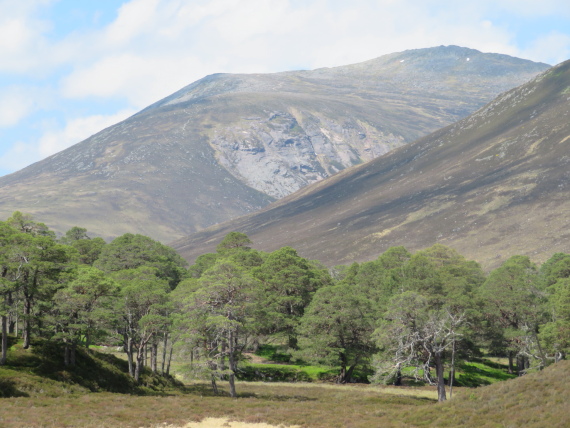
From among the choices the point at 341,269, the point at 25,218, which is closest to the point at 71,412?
the point at 25,218

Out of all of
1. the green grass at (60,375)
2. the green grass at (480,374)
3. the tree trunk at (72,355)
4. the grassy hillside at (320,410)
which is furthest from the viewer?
the green grass at (480,374)

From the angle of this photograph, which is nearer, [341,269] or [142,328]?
[142,328]

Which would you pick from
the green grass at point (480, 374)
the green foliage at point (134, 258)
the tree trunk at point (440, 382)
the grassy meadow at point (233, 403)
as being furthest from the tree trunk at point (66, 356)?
the green grass at point (480, 374)

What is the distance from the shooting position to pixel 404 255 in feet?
353

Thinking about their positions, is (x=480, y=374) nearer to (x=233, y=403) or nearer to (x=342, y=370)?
(x=342, y=370)

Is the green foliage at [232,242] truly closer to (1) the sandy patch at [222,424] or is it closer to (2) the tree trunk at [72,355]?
(2) the tree trunk at [72,355]

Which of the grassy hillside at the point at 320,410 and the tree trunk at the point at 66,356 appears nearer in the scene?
the grassy hillside at the point at 320,410

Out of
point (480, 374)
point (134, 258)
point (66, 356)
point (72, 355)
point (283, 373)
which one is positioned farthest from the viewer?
point (134, 258)

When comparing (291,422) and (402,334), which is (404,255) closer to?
(402,334)

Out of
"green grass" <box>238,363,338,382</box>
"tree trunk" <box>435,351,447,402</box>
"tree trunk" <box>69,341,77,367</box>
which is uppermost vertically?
"tree trunk" <box>69,341,77,367</box>

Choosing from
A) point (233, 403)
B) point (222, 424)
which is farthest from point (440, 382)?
point (222, 424)

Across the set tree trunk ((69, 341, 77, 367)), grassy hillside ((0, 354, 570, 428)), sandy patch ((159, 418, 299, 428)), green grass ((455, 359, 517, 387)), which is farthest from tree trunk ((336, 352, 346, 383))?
tree trunk ((69, 341, 77, 367))

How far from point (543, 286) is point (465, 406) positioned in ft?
182

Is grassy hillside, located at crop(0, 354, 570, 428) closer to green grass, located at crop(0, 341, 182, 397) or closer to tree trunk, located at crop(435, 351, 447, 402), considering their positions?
green grass, located at crop(0, 341, 182, 397)
